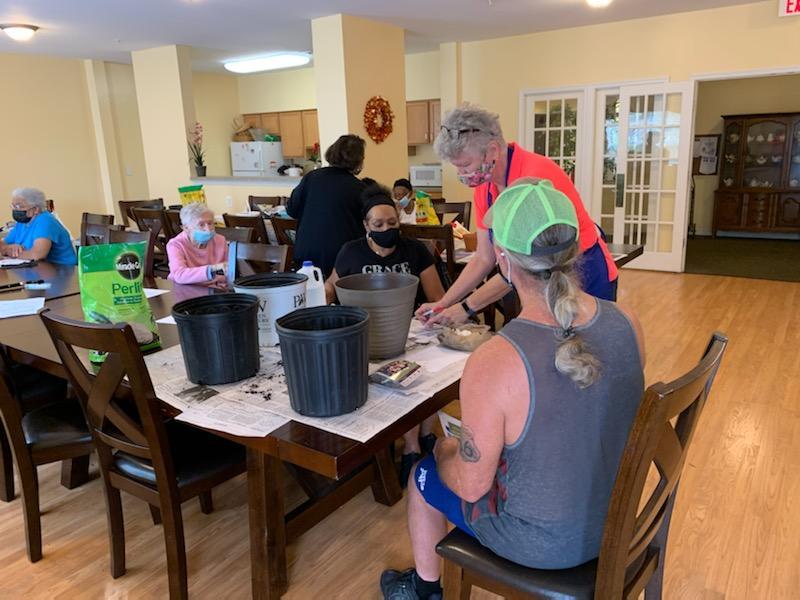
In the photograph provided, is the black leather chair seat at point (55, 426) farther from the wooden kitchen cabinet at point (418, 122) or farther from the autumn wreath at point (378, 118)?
the wooden kitchen cabinet at point (418, 122)

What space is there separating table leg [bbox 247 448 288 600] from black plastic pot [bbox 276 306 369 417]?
1.01 ft

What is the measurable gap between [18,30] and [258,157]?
133 inches

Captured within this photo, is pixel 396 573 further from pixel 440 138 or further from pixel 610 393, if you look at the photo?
pixel 440 138

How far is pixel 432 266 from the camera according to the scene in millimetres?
2510

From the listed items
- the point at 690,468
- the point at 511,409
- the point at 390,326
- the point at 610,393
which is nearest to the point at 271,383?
the point at 390,326

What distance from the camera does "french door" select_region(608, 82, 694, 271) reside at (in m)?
5.91

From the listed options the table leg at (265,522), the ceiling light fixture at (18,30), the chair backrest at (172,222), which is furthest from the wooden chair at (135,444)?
the ceiling light fixture at (18,30)

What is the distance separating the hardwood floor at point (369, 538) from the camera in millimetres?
1843

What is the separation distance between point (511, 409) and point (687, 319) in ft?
13.0

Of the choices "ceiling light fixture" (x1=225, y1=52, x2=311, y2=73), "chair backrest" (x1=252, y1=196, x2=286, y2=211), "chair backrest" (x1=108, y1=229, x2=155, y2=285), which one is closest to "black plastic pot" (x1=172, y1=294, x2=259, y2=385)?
"chair backrest" (x1=108, y1=229, x2=155, y2=285)

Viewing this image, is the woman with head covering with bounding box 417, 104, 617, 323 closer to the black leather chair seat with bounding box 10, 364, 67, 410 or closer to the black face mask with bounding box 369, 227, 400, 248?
the black face mask with bounding box 369, 227, 400, 248

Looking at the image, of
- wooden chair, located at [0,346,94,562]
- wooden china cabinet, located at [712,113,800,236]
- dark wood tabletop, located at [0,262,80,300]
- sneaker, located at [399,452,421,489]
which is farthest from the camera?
wooden china cabinet, located at [712,113,800,236]

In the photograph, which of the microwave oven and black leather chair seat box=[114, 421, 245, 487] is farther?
the microwave oven

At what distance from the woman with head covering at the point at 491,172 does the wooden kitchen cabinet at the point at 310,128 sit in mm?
7153
